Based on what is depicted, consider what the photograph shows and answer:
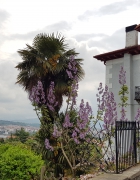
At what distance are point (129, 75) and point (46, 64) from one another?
4.12 meters

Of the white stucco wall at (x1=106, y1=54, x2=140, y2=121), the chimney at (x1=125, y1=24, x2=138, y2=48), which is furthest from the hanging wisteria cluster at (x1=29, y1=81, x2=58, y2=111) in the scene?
the chimney at (x1=125, y1=24, x2=138, y2=48)

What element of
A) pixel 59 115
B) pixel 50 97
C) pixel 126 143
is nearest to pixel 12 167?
pixel 126 143

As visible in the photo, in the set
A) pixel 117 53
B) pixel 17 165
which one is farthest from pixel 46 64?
pixel 17 165

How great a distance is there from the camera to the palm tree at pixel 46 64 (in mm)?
12062

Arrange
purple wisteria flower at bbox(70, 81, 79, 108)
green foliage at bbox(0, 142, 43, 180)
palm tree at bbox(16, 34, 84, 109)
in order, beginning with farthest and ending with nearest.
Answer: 1. palm tree at bbox(16, 34, 84, 109)
2. purple wisteria flower at bbox(70, 81, 79, 108)
3. green foliage at bbox(0, 142, 43, 180)

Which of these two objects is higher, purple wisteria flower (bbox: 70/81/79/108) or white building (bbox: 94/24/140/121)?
white building (bbox: 94/24/140/121)

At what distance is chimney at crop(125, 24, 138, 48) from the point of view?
42.5 ft

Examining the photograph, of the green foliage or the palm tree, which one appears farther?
the palm tree

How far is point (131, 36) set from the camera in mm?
13180

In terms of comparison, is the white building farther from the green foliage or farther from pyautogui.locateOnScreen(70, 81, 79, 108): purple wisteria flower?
the green foliage

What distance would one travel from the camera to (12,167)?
4.76 metres

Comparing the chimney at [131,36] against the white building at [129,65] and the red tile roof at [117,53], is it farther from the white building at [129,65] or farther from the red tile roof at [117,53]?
the red tile roof at [117,53]

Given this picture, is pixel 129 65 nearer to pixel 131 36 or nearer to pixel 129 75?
pixel 129 75

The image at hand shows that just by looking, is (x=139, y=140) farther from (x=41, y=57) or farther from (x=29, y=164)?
(x=41, y=57)
